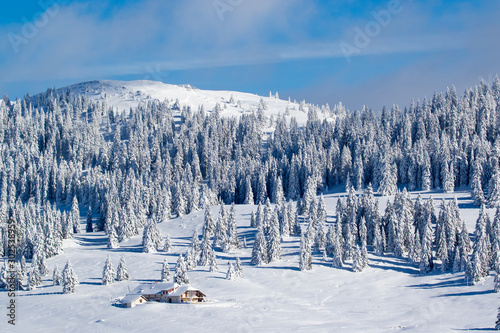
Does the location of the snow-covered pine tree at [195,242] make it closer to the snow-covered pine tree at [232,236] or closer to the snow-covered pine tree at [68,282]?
the snow-covered pine tree at [232,236]

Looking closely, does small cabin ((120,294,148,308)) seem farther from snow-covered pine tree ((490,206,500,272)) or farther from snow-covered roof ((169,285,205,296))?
snow-covered pine tree ((490,206,500,272))

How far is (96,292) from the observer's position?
7988 centimetres

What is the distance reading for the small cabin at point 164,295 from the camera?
7256 centimetres

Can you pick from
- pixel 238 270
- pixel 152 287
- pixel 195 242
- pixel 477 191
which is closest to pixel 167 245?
pixel 195 242

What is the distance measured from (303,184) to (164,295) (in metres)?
79.1

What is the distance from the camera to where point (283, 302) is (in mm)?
72562

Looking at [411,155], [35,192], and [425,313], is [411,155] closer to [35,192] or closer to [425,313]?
[425,313]

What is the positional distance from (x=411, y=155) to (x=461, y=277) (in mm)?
61955

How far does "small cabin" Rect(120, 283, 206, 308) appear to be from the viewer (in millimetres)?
72562

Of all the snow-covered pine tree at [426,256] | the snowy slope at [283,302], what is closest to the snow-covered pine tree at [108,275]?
the snowy slope at [283,302]

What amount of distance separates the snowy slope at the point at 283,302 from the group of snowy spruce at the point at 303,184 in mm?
3772

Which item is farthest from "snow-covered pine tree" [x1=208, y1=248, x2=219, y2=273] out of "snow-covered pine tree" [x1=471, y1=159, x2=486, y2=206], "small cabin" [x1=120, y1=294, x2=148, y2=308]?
"snow-covered pine tree" [x1=471, y1=159, x2=486, y2=206]

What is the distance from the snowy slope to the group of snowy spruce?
12.4ft

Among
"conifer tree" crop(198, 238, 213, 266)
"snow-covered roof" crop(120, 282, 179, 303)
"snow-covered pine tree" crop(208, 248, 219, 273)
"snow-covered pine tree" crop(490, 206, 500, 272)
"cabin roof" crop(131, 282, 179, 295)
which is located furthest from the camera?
"conifer tree" crop(198, 238, 213, 266)
